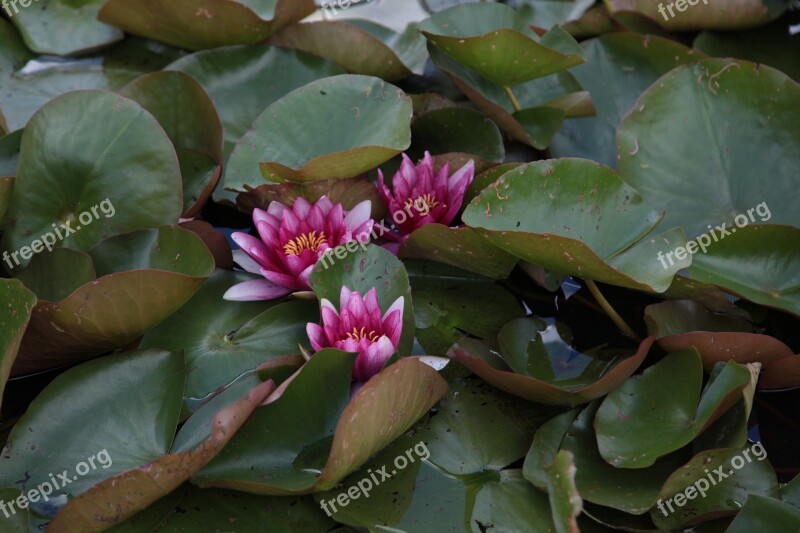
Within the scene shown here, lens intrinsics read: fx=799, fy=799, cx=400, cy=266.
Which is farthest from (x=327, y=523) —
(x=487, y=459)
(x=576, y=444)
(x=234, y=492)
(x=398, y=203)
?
(x=398, y=203)

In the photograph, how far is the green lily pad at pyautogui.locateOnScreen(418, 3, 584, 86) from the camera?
1882 millimetres

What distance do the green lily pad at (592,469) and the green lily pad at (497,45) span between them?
85 cm

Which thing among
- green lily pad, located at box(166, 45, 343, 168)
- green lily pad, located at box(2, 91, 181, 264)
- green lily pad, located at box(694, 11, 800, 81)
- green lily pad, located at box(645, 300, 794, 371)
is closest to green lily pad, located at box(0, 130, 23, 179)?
green lily pad, located at box(2, 91, 181, 264)

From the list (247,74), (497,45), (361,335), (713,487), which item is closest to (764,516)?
(713,487)

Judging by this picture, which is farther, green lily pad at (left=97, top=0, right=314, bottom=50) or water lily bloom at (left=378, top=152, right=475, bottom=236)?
green lily pad at (left=97, top=0, right=314, bottom=50)

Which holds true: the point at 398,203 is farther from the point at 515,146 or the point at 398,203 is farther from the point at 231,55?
the point at 231,55

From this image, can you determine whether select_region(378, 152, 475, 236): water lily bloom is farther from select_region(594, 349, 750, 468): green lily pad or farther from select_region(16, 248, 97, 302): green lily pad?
select_region(16, 248, 97, 302): green lily pad

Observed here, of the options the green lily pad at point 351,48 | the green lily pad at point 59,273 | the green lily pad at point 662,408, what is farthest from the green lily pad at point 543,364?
the green lily pad at point 351,48

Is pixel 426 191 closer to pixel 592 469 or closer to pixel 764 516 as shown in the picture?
pixel 592 469

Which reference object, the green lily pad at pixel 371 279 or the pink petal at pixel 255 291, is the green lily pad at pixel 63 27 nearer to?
the pink petal at pixel 255 291

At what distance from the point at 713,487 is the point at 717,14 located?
1.42 metres

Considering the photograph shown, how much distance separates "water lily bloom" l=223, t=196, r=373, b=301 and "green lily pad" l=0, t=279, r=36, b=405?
41 centimetres

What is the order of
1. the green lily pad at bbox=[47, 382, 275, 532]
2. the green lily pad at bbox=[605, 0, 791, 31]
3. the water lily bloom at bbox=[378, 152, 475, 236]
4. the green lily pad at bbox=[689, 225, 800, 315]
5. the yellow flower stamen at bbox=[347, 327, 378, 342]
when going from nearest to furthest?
the green lily pad at bbox=[47, 382, 275, 532]
the yellow flower stamen at bbox=[347, 327, 378, 342]
the green lily pad at bbox=[689, 225, 800, 315]
the water lily bloom at bbox=[378, 152, 475, 236]
the green lily pad at bbox=[605, 0, 791, 31]

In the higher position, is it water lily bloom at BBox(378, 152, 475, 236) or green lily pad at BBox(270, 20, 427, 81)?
green lily pad at BBox(270, 20, 427, 81)
